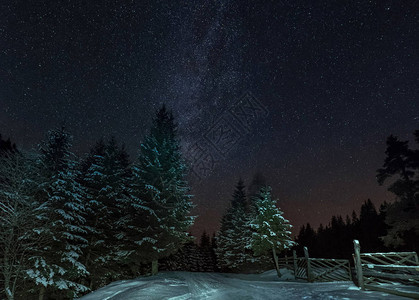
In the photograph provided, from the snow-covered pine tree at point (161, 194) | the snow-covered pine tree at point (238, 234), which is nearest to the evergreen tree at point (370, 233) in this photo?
the snow-covered pine tree at point (238, 234)

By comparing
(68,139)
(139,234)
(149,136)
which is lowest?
(139,234)

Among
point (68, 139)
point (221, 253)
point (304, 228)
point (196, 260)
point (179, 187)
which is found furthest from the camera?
point (304, 228)

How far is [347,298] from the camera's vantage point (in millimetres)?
7125

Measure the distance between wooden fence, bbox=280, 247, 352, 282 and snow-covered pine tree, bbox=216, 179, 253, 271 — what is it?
8960 millimetres

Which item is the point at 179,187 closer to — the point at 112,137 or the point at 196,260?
the point at 112,137

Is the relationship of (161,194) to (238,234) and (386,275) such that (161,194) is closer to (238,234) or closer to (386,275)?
(386,275)

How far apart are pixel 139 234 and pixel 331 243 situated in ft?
206

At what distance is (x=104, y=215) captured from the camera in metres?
18.3

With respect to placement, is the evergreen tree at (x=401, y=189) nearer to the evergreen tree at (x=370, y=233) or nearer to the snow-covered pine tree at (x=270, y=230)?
the snow-covered pine tree at (x=270, y=230)

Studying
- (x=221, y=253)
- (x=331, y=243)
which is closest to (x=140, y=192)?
(x=221, y=253)

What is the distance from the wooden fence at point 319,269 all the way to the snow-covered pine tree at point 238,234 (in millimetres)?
8960

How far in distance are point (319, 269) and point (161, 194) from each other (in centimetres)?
1284

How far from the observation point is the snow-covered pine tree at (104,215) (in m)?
17.1

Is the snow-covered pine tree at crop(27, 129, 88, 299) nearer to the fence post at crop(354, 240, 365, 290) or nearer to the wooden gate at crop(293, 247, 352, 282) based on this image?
the wooden gate at crop(293, 247, 352, 282)
